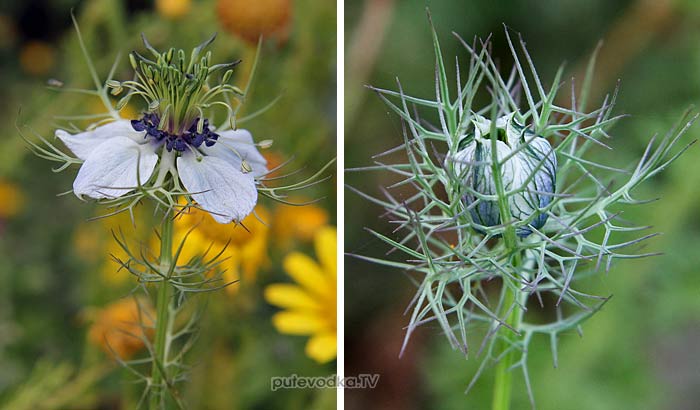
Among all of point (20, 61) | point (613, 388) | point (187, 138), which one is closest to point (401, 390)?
point (613, 388)

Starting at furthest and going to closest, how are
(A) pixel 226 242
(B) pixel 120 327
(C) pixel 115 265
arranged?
(C) pixel 115 265 → (B) pixel 120 327 → (A) pixel 226 242

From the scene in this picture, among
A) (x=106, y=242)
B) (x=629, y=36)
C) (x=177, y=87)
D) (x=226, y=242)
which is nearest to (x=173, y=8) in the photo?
(x=106, y=242)

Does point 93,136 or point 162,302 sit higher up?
point 93,136

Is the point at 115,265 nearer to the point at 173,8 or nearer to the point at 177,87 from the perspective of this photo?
the point at 173,8

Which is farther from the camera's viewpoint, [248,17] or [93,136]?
[248,17]

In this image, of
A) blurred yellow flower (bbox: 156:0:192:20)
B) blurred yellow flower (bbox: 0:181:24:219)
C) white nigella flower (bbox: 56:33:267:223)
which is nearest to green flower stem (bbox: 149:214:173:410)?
white nigella flower (bbox: 56:33:267:223)

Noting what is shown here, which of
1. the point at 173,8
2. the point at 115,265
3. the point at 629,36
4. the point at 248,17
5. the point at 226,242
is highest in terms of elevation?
the point at 629,36

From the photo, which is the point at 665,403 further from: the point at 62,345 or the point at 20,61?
the point at 20,61
